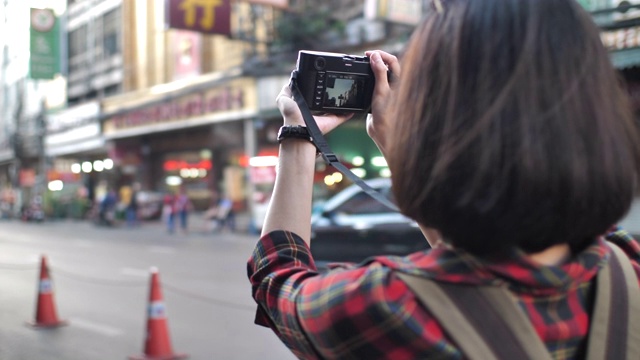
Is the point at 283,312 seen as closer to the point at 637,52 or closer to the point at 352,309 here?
the point at 352,309

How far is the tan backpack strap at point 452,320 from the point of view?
3.14ft

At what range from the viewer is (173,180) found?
99.9ft

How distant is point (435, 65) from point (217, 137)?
83.4 feet

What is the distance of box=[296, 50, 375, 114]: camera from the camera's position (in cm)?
134

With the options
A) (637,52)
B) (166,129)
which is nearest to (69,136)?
(166,129)

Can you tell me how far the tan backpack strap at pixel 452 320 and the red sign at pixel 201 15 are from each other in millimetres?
18914

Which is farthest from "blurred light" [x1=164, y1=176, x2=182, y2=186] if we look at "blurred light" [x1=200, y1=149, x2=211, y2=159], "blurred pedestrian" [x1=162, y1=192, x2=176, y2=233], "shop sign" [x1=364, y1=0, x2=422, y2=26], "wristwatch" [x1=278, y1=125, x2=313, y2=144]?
"wristwatch" [x1=278, y1=125, x2=313, y2=144]

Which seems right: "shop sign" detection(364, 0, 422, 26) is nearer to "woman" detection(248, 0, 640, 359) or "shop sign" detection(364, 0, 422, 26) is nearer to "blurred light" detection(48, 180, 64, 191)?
"woman" detection(248, 0, 640, 359)

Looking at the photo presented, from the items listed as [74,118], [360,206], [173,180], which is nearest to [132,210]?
[173,180]

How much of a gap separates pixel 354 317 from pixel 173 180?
30218mm

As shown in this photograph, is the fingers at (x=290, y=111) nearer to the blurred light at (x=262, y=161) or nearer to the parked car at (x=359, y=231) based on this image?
the parked car at (x=359, y=231)

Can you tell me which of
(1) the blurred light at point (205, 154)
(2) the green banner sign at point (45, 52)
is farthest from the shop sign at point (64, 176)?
(2) the green banner sign at point (45, 52)

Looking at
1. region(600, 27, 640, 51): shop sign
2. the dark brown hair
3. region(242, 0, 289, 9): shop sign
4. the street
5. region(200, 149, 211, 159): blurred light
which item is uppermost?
region(242, 0, 289, 9): shop sign

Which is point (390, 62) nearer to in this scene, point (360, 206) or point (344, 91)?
point (344, 91)
